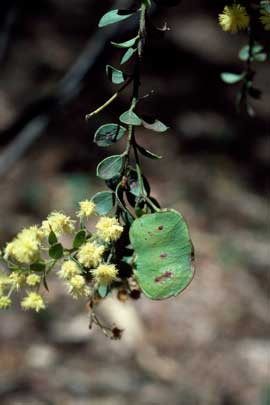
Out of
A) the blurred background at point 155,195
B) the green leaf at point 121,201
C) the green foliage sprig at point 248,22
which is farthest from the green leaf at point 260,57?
the blurred background at point 155,195

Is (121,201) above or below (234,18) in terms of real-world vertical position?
below

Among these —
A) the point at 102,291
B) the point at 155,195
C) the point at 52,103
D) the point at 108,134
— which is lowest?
the point at 155,195

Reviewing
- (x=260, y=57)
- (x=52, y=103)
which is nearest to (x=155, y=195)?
(x=52, y=103)

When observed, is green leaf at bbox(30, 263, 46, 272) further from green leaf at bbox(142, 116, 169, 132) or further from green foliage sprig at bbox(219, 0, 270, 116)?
green foliage sprig at bbox(219, 0, 270, 116)

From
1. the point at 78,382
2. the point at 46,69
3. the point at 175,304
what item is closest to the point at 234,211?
the point at 175,304

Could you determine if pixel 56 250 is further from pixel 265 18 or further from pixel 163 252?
pixel 265 18

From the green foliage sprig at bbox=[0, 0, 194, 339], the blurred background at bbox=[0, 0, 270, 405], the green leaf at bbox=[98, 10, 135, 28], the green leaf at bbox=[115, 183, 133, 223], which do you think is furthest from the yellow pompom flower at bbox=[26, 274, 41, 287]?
the blurred background at bbox=[0, 0, 270, 405]
